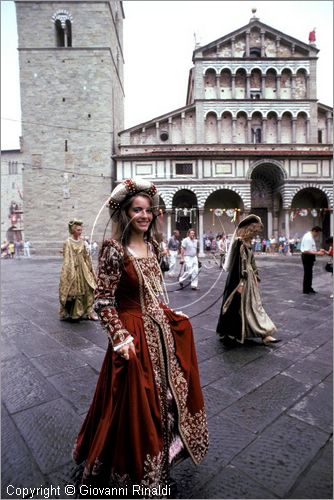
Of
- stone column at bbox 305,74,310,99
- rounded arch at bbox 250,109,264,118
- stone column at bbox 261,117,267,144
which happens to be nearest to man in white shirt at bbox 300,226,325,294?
stone column at bbox 261,117,267,144

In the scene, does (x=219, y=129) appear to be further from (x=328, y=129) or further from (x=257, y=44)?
(x=328, y=129)

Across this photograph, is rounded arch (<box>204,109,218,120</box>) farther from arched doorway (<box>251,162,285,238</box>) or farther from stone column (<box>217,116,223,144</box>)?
arched doorway (<box>251,162,285,238</box>)

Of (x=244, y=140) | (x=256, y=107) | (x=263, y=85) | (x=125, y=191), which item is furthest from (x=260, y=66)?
(x=125, y=191)

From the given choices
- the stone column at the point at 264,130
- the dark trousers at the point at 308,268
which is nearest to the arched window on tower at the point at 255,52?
the stone column at the point at 264,130

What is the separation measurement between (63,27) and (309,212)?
85.5 ft

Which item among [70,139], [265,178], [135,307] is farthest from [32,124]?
[135,307]

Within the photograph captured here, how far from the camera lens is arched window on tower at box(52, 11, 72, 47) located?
74.3 ft

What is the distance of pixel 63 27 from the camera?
2272 cm

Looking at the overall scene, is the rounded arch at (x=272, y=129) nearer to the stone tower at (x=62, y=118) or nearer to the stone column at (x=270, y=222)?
the stone column at (x=270, y=222)

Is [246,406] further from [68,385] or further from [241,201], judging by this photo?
[241,201]

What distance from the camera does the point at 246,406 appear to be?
2322mm

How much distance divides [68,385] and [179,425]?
1540 mm

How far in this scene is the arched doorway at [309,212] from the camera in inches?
926

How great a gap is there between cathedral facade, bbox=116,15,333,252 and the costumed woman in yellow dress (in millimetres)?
16784
